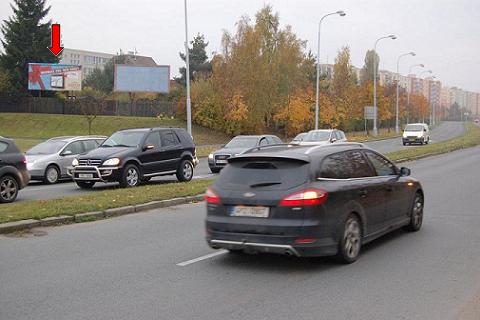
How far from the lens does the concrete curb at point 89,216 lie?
937 cm

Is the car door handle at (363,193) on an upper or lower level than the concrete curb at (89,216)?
upper

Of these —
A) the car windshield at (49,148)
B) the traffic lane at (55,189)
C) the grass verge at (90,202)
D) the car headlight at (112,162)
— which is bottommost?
the traffic lane at (55,189)

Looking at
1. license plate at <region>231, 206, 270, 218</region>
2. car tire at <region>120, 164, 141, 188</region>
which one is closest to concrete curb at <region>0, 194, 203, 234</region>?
car tire at <region>120, 164, 141, 188</region>

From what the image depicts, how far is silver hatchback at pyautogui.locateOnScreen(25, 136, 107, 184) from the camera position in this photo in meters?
17.7

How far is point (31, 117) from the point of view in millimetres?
59375

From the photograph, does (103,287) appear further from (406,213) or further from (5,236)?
(406,213)

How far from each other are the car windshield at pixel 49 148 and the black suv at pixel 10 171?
5.25 m

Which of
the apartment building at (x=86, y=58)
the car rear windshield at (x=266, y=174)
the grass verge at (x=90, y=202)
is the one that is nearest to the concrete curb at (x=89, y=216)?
the grass verge at (x=90, y=202)

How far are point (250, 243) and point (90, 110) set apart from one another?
5183 cm

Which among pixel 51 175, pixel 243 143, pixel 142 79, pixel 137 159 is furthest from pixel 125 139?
pixel 142 79

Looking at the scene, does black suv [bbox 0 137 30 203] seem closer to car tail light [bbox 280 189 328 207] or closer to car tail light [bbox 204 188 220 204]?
car tail light [bbox 204 188 220 204]

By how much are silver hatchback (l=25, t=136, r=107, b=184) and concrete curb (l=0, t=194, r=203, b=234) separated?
274 inches

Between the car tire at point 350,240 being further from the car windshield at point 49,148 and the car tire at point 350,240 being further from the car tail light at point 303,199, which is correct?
the car windshield at point 49,148

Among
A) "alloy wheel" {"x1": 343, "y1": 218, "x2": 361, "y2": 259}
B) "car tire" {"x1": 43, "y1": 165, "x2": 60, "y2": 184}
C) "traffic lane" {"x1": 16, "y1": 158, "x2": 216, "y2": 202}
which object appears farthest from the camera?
"car tire" {"x1": 43, "y1": 165, "x2": 60, "y2": 184}
